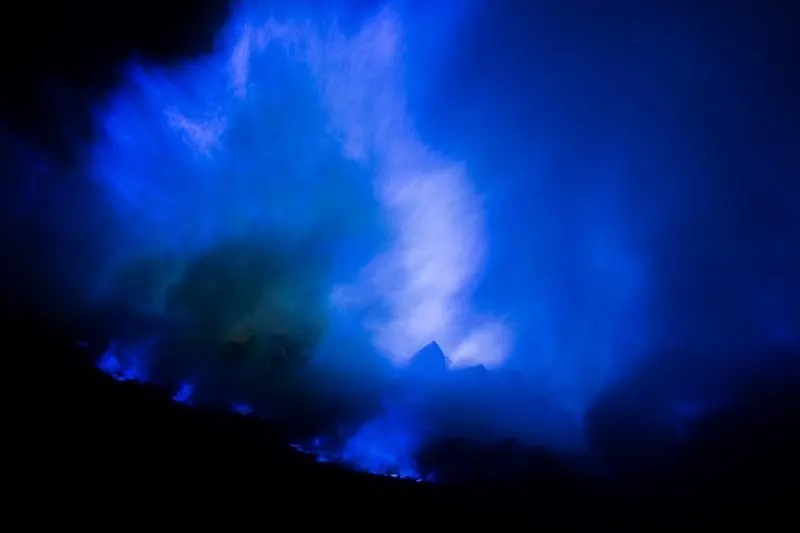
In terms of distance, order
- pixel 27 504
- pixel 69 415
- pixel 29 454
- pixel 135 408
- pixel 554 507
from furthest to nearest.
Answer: pixel 554 507 → pixel 135 408 → pixel 69 415 → pixel 29 454 → pixel 27 504

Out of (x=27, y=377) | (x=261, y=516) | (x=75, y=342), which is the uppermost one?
(x=75, y=342)

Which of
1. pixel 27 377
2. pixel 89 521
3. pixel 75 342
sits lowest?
pixel 89 521

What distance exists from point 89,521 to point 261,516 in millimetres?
10244

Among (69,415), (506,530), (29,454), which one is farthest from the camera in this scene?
(506,530)

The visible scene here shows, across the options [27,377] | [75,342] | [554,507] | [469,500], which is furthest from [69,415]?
[554,507]

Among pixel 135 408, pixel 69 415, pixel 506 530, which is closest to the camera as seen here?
pixel 69 415

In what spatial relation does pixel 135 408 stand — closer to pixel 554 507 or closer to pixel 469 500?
pixel 469 500

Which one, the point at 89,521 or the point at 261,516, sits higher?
the point at 261,516

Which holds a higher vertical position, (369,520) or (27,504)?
(369,520)

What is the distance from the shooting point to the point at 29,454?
72.7 ft

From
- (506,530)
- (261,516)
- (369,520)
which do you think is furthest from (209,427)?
(506,530)

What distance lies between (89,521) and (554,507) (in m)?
49.2

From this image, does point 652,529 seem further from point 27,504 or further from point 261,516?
point 27,504

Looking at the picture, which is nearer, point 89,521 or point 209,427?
point 89,521
